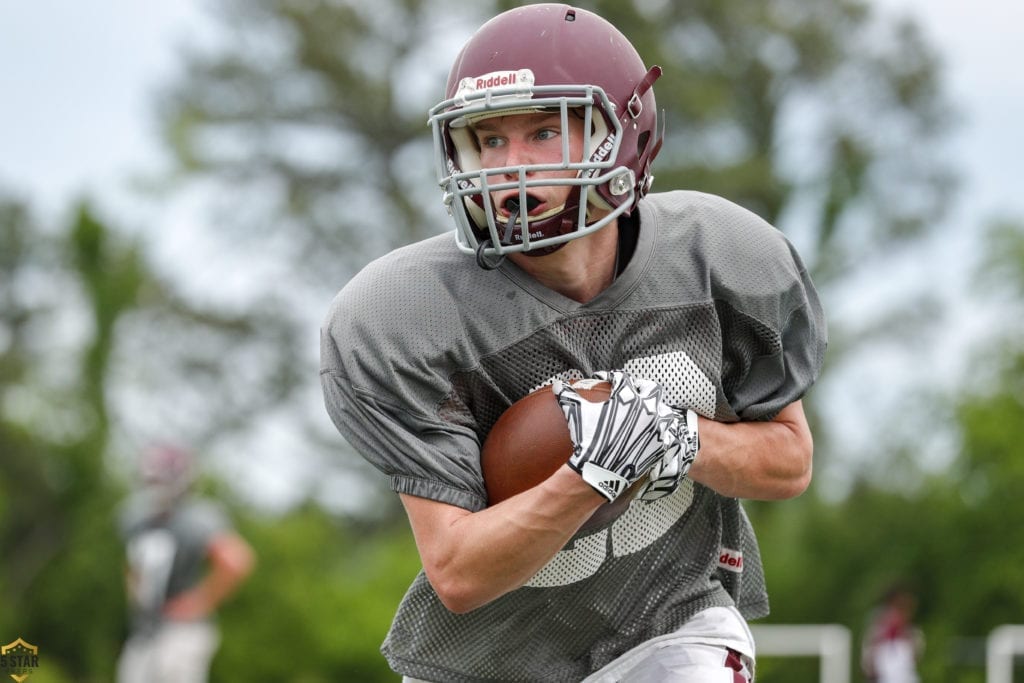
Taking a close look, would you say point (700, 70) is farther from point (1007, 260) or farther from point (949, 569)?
point (949, 569)

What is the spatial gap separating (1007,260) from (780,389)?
13406mm

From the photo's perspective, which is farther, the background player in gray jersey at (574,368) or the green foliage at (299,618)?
the green foliage at (299,618)

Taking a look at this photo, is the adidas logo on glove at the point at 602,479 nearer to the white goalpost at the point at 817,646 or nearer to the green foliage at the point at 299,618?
the white goalpost at the point at 817,646

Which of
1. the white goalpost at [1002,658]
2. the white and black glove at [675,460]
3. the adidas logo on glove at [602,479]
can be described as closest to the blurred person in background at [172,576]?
the white goalpost at [1002,658]

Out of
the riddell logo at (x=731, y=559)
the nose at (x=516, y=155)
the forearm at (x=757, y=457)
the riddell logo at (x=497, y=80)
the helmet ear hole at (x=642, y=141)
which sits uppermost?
the riddell logo at (x=497, y=80)

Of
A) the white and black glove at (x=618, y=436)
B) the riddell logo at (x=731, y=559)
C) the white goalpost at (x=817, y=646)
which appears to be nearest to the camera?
the white and black glove at (x=618, y=436)

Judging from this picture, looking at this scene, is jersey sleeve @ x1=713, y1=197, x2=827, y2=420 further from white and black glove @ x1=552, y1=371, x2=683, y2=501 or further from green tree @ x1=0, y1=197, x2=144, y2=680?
green tree @ x1=0, y1=197, x2=144, y2=680

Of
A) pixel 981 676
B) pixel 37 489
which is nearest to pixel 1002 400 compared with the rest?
pixel 981 676

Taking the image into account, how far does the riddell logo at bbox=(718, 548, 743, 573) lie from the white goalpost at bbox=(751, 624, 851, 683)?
8.15 m

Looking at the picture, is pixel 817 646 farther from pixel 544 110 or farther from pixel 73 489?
pixel 544 110

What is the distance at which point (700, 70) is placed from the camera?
20.2 meters

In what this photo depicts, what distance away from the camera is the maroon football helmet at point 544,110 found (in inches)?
115

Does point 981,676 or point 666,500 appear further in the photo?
point 981,676

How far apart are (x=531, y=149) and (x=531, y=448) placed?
1.93 ft
